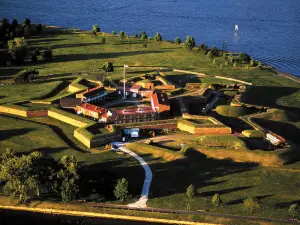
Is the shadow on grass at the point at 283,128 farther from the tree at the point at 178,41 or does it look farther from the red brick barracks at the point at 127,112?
the tree at the point at 178,41

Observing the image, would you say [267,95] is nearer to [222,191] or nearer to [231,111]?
[231,111]

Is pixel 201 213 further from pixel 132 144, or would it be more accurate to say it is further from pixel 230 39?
pixel 230 39

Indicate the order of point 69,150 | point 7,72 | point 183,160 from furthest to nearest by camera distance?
1. point 7,72
2. point 69,150
3. point 183,160

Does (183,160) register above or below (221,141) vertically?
below

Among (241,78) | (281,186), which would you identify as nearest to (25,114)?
(281,186)

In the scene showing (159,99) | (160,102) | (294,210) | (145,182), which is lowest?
(294,210)

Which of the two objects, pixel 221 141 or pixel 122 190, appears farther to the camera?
pixel 221 141

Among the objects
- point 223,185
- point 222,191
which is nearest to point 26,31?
point 223,185
